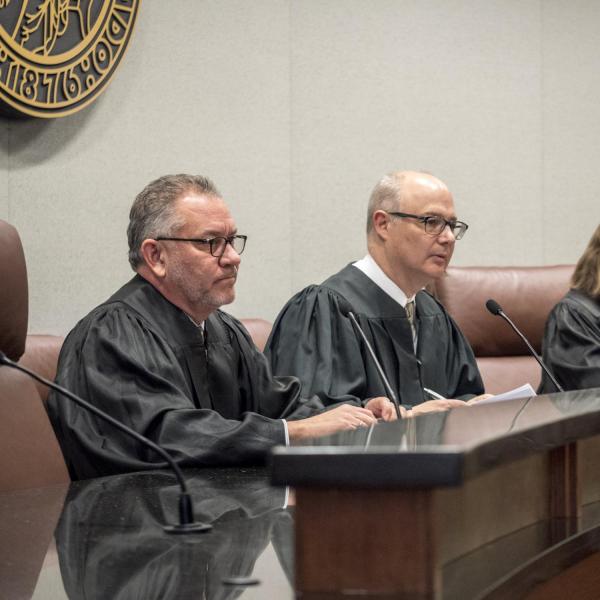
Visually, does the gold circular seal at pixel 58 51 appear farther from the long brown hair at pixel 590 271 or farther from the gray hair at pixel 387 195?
the long brown hair at pixel 590 271

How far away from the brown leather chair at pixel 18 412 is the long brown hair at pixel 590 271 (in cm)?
253

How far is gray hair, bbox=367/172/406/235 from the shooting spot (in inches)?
159

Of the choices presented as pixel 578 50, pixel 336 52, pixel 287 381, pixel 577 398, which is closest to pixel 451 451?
pixel 577 398

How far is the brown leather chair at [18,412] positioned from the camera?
101 inches

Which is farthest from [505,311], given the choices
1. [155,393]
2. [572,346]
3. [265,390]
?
[155,393]

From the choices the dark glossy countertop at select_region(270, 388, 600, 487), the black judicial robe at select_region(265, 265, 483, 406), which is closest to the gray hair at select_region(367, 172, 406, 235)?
the black judicial robe at select_region(265, 265, 483, 406)

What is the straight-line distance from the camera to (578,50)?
5668 millimetres

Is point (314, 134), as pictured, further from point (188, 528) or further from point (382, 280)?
point (188, 528)

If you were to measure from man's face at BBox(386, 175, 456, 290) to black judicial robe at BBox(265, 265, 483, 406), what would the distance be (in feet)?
0.41

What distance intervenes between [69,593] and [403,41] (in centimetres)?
418

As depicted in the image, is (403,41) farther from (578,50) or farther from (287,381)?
(287,381)

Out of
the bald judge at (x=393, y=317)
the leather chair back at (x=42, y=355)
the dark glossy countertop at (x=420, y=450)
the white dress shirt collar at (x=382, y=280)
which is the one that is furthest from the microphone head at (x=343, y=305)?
the dark glossy countertop at (x=420, y=450)

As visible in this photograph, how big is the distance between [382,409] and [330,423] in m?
0.27

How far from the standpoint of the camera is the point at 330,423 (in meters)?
2.75
